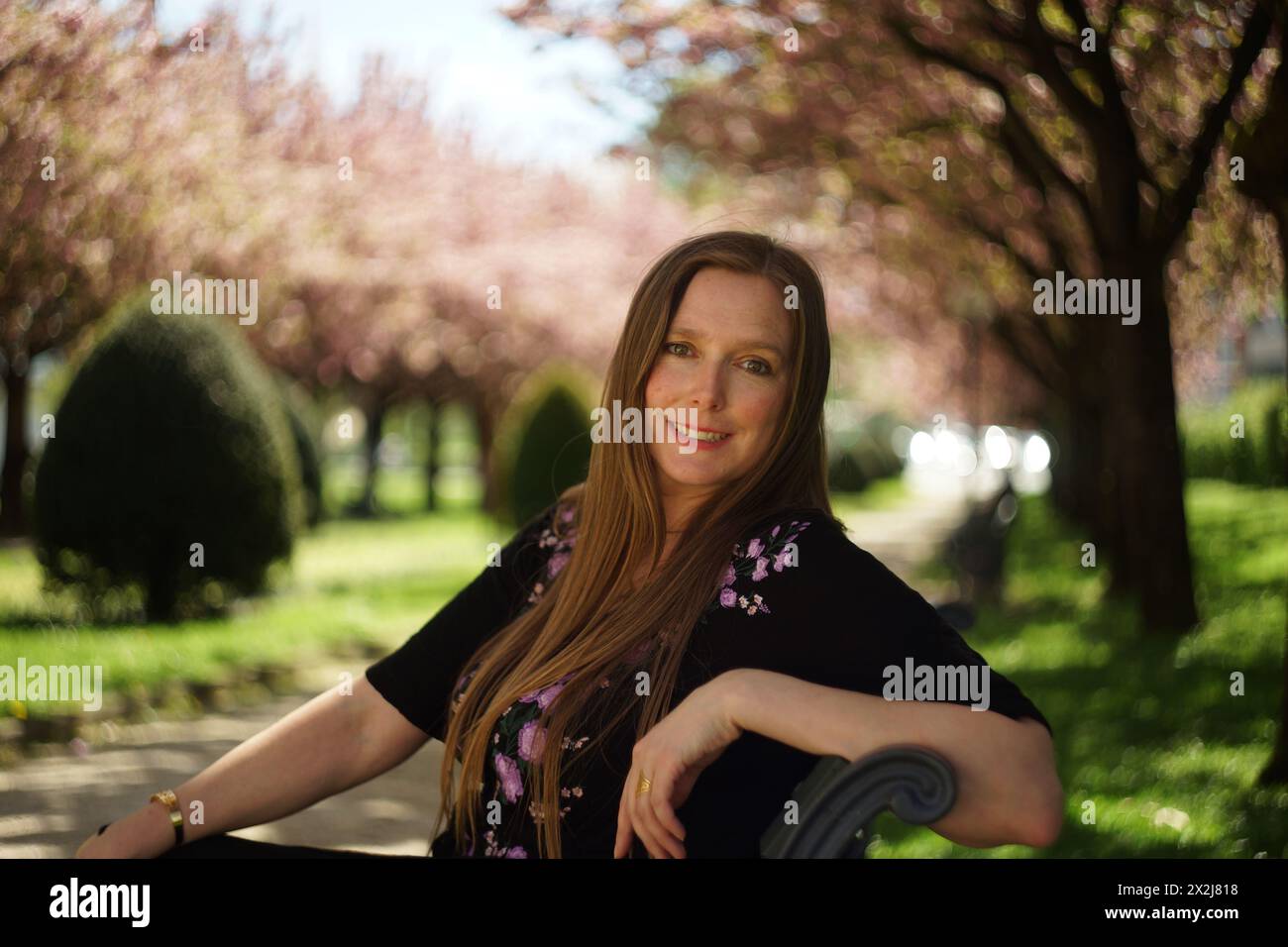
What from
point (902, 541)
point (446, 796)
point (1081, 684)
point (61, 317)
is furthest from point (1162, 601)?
point (902, 541)

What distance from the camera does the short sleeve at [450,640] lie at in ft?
8.13

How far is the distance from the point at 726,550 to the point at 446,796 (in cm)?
86

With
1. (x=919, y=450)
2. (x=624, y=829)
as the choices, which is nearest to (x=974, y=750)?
(x=624, y=829)

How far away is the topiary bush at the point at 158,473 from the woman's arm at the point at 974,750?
865 cm

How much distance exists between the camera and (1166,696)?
7.70 meters

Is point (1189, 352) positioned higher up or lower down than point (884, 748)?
higher up

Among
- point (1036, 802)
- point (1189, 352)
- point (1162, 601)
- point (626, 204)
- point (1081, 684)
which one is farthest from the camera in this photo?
point (626, 204)

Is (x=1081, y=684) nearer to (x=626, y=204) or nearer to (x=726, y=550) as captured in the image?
(x=726, y=550)

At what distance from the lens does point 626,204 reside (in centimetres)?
3111

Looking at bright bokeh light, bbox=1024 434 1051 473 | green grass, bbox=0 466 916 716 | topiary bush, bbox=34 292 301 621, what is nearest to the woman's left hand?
green grass, bbox=0 466 916 716

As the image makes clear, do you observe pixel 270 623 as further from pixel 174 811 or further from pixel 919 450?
pixel 919 450

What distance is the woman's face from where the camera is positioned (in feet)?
7.59

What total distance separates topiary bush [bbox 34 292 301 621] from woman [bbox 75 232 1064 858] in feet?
25.5

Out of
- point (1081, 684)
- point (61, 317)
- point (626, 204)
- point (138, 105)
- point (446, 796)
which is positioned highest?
point (626, 204)
